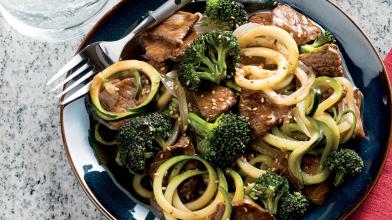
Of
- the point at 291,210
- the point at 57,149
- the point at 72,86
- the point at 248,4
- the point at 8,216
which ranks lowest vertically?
the point at 8,216

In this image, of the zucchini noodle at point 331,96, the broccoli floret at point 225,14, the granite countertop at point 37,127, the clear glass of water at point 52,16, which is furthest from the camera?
the clear glass of water at point 52,16

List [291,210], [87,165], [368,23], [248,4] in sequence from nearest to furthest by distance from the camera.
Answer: [291,210] < [87,165] < [248,4] < [368,23]

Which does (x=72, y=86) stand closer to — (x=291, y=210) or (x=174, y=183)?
(x=174, y=183)

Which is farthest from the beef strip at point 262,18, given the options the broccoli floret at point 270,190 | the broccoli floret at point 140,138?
the broccoli floret at point 270,190

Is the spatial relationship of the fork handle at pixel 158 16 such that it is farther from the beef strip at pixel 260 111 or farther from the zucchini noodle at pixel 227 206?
the zucchini noodle at pixel 227 206

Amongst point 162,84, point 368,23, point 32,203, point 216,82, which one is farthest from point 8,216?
point 368,23

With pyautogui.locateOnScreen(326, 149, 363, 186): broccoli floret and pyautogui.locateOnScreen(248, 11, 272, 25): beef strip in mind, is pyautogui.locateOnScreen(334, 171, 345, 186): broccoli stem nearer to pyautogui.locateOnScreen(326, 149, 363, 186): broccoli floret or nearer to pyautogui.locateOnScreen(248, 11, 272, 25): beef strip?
pyautogui.locateOnScreen(326, 149, 363, 186): broccoli floret
